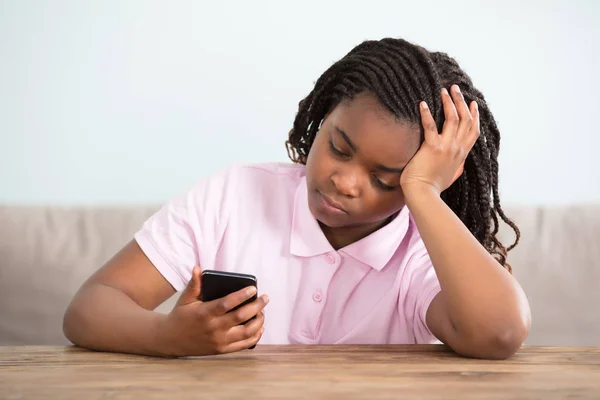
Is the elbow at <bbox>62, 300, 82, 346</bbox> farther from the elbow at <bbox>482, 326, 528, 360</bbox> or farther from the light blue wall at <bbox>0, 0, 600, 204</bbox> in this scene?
the light blue wall at <bbox>0, 0, 600, 204</bbox>

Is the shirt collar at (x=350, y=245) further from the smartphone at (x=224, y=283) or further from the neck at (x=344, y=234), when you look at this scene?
Answer: the smartphone at (x=224, y=283)

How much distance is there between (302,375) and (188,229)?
49cm

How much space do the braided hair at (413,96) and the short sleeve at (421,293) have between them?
13 centimetres

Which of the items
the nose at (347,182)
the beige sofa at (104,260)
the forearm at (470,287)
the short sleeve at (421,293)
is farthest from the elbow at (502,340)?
the beige sofa at (104,260)

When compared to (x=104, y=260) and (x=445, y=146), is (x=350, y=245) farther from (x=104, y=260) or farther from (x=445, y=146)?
(x=104, y=260)

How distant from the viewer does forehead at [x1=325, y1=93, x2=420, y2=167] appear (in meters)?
1.14

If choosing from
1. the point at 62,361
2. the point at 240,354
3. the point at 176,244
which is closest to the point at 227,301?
the point at 240,354

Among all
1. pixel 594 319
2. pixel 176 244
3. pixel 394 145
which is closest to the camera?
pixel 394 145

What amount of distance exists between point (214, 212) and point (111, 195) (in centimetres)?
82

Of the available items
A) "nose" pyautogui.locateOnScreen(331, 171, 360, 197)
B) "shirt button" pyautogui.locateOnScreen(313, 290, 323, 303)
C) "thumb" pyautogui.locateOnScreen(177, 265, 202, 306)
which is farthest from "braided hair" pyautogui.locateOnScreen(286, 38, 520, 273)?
"thumb" pyautogui.locateOnScreen(177, 265, 202, 306)

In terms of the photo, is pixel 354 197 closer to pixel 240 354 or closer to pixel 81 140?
pixel 240 354

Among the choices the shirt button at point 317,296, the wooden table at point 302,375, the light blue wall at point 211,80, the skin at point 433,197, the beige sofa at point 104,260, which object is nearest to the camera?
the wooden table at point 302,375

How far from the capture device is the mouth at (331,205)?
1.19 m

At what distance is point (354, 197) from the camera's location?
1175 mm
